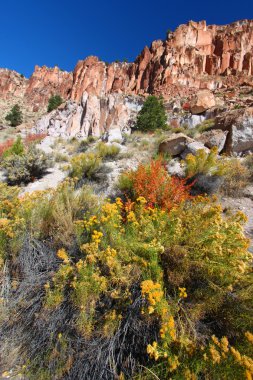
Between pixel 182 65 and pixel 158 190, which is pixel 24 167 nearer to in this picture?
pixel 158 190

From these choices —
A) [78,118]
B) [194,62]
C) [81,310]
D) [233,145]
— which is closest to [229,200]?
[233,145]

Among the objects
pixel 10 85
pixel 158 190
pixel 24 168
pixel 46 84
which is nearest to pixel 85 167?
pixel 24 168

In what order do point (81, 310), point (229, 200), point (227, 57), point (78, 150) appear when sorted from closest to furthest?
point (81, 310), point (229, 200), point (78, 150), point (227, 57)

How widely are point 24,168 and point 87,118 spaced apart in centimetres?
2146

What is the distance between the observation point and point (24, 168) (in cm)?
626

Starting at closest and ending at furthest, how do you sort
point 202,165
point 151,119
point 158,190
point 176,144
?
1. point 158,190
2. point 202,165
3. point 176,144
4. point 151,119

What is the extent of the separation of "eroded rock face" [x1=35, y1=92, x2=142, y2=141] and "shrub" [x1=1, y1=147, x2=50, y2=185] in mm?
18065

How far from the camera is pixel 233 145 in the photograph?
6379 millimetres

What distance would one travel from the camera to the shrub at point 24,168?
6.15 metres

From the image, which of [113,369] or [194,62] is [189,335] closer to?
[113,369]

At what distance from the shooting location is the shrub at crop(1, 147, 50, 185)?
615 cm

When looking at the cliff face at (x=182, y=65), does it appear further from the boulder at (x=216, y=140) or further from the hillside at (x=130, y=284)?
the hillside at (x=130, y=284)

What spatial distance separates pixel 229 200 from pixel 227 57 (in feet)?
179

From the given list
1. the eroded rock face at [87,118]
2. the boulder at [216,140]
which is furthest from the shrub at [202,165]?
the eroded rock face at [87,118]
